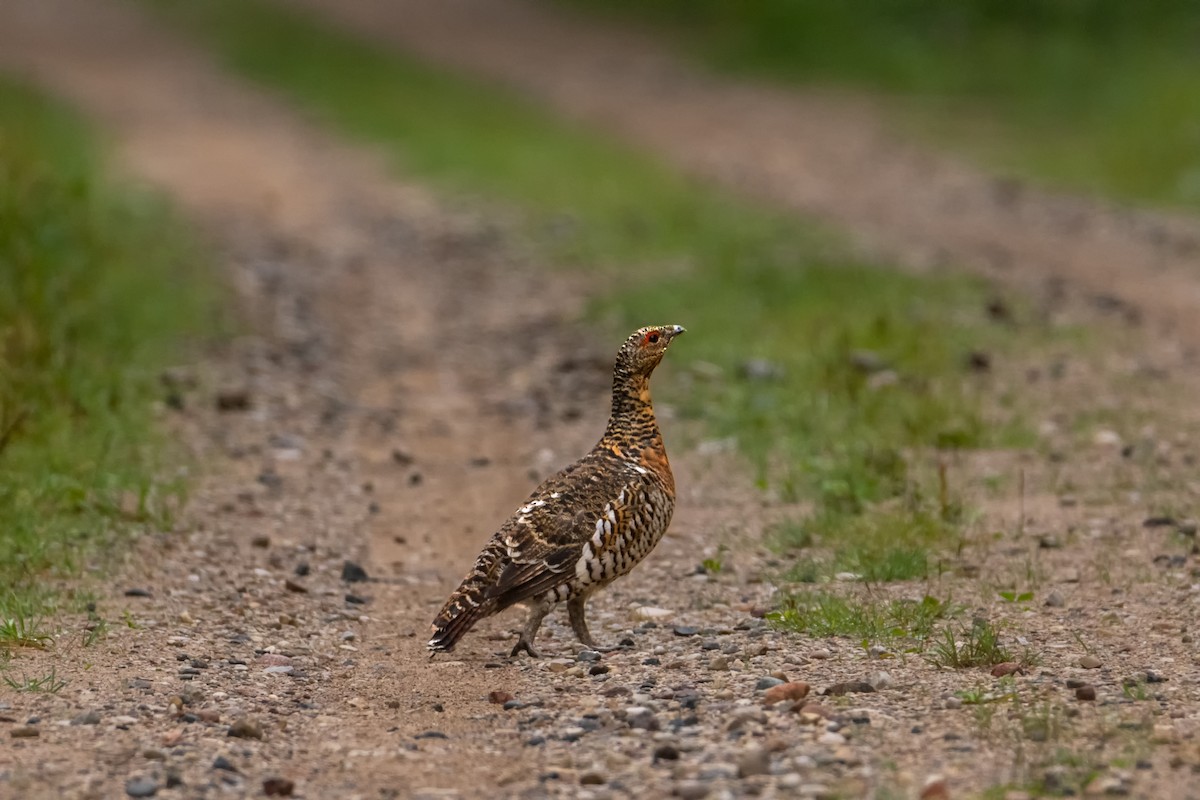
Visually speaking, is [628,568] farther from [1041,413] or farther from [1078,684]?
[1041,413]

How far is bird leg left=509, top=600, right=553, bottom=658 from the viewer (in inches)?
276

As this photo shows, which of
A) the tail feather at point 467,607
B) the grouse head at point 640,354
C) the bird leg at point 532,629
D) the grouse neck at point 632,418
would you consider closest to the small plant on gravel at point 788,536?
the grouse neck at point 632,418

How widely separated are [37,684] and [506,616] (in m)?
2.22

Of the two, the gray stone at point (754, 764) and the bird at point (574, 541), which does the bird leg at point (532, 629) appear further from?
the gray stone at point (754, 764)

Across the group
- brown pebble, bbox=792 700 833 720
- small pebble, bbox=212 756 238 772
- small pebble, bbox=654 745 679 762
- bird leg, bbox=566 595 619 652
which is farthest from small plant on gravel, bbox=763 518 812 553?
small pebble, bbox=212 756 238 772

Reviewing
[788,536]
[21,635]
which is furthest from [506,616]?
[21,635]

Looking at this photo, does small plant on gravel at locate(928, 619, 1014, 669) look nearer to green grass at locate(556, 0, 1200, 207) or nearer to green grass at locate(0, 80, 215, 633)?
green grass at locate(0, 80, 215, 633)

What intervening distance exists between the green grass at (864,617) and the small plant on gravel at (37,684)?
2.74m

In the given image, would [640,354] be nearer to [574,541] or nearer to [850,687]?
[574,541]

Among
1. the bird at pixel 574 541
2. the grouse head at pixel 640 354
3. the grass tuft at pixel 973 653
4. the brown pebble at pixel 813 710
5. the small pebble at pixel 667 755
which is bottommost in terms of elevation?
the small pebble at pixel 667 755

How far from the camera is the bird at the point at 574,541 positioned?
6820 millimetres

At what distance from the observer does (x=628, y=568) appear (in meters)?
7.16

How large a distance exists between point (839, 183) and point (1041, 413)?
9.75 metres

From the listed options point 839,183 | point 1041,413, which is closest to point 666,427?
point 1041,413
